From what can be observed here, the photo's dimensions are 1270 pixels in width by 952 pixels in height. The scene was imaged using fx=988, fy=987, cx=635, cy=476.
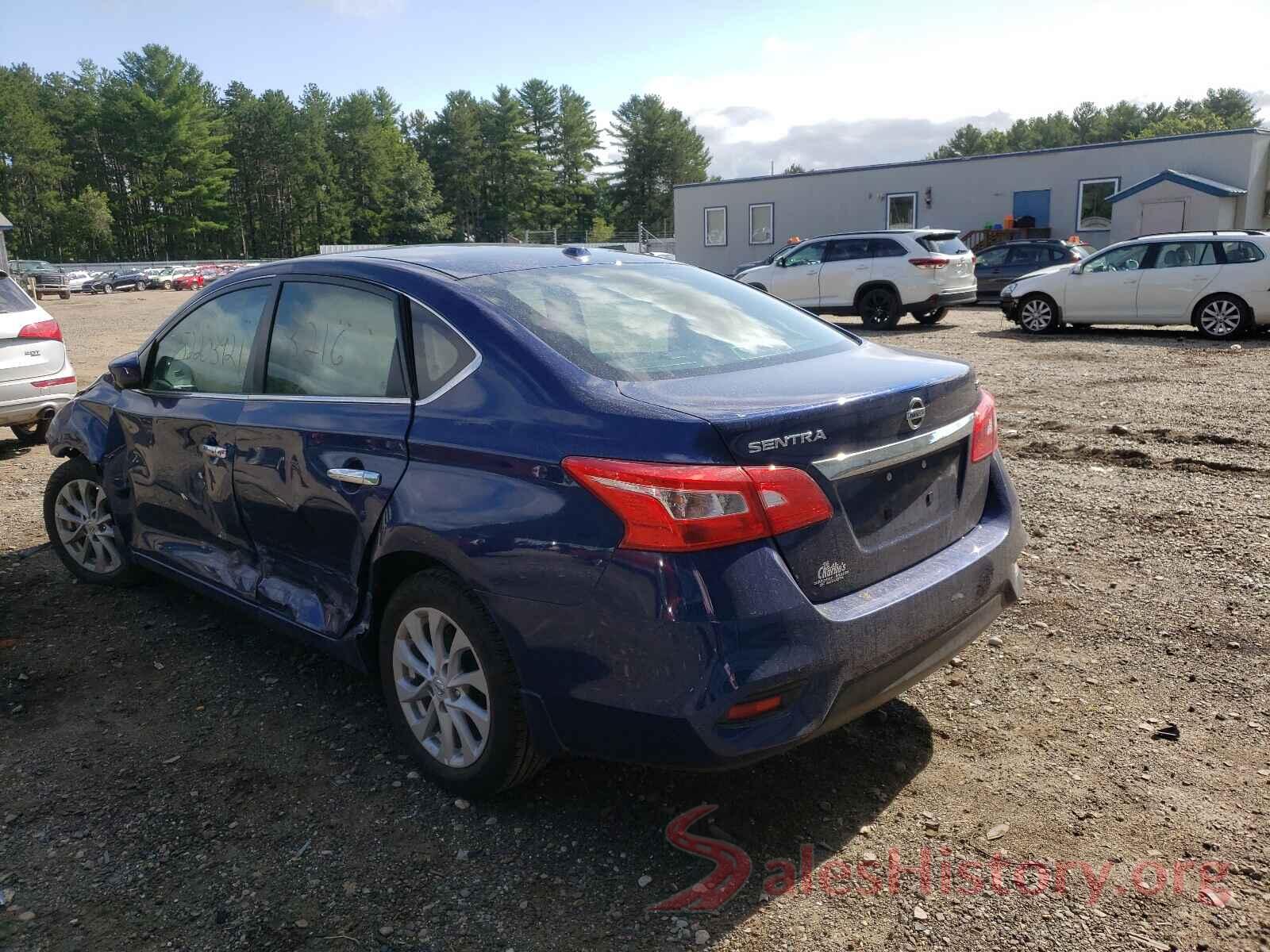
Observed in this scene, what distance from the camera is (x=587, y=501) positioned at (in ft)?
8.15

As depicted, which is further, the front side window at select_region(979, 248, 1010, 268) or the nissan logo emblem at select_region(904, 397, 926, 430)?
the front side window at select_region(979, 248, 1010, 268)

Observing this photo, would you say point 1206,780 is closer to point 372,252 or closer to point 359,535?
point 359,535

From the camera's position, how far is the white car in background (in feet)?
25.8

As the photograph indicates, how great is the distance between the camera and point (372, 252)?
3762mm

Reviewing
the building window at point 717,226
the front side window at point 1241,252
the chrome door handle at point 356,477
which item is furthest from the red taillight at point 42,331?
the building window at point 717,226

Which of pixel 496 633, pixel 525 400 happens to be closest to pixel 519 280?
pixel 525 400

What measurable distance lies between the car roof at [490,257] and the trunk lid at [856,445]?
947mm

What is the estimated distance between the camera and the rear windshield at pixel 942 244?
17.0 metres

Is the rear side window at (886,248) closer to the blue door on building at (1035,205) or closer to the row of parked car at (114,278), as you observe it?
the blue door on building at (1035,205)

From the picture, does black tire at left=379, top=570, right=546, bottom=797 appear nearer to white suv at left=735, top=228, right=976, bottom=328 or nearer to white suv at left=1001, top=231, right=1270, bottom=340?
white suv at left=1001, top=231, right=1270, bottom=340

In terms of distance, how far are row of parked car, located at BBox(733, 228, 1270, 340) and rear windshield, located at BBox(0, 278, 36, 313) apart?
11199 millimetres

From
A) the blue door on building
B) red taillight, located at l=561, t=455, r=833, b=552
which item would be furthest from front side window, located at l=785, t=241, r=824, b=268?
red taillight, located at l=561, t=455, r=833, b=552

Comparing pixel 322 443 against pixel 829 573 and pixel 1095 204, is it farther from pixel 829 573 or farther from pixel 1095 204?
pixel 1095 204

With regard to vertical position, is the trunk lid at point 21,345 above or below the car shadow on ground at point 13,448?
above
